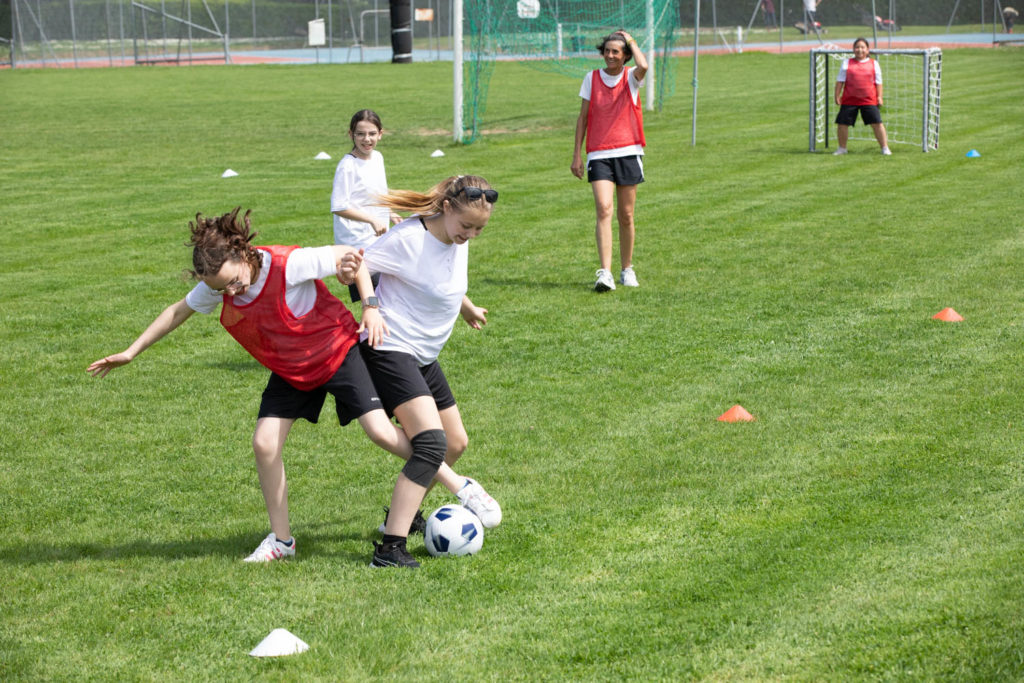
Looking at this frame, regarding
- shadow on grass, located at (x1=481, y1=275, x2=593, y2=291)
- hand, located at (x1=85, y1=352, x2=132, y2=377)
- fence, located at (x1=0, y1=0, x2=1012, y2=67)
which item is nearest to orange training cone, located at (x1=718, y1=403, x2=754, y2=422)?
hand, located at (x1=85, y1=352, x2=132, y2=377)

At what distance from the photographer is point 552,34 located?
2888cm

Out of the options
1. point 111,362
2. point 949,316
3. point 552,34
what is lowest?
point 949,316

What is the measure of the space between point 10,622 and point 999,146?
719 inches

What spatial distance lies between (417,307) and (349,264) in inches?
17.4

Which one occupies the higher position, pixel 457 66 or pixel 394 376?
pixel 457 66

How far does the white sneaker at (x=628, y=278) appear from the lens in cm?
1079

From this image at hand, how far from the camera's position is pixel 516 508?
588cm

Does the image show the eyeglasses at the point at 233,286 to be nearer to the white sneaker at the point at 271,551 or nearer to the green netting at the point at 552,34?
the white sneaker at the point at 271,551

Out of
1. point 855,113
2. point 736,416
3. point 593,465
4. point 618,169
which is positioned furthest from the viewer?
point 855,113

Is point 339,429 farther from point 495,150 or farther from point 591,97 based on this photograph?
point 495,150

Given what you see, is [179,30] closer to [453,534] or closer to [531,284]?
[531,284]

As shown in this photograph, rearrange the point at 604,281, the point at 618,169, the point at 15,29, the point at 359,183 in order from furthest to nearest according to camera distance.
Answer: the point at 15,29 < the point at 618,169 < the point at 604,281 < the point at 359,183

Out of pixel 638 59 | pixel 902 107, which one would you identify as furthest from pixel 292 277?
pixel 902 107

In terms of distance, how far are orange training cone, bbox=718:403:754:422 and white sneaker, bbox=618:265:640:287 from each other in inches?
147
